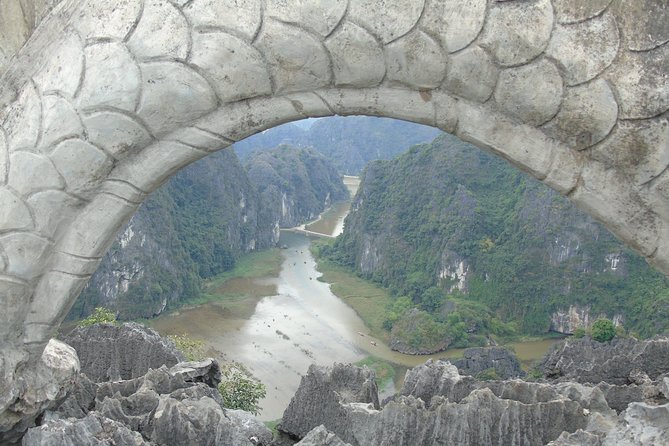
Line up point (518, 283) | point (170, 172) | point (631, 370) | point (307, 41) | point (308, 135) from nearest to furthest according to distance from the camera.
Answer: point (307, 41) < point (170, 172) < point (631, 370) < point (518, 283) < point (308, 135)

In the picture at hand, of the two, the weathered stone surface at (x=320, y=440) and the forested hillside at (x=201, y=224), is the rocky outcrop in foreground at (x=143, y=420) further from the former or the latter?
the forested hillside at (x=201, y=224)

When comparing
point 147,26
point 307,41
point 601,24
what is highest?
point 601,24

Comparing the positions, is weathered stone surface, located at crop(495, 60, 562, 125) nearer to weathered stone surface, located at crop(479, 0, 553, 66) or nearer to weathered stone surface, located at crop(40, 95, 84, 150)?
weathered stone surface, located at crop(479, 0, 553, 66)

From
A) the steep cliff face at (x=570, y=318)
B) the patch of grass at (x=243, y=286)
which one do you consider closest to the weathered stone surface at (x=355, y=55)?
the patch of grass at (x=243, y=286)

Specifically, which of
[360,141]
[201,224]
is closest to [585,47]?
[201,224]

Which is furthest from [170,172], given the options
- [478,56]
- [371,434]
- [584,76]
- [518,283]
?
[518,283]

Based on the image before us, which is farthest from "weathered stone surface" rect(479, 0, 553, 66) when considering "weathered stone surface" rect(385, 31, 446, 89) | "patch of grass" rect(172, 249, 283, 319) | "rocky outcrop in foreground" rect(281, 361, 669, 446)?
"patch of grass" rect(172, 249, 283, 319)

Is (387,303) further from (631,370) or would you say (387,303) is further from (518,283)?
(631,370)
